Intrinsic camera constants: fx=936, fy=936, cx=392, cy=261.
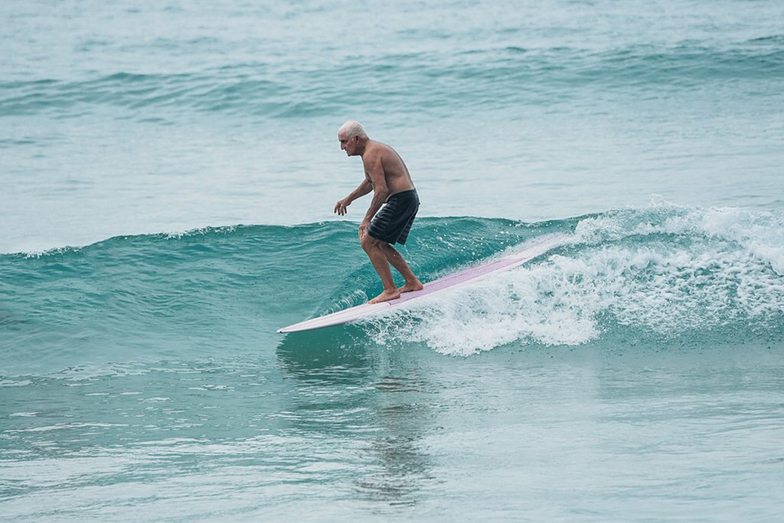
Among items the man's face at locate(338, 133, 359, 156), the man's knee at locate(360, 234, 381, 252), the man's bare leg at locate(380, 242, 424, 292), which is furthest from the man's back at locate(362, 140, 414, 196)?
the man's bare leg at locate(380, 242, 424, 292)

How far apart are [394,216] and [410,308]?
2.78 ft

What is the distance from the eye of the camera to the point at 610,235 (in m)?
8.80

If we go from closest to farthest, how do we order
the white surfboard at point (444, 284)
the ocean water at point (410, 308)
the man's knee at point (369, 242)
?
the ocean water at point (410, 308), the man's knee at point (369, 242), the white surfboard at point (444, 284)

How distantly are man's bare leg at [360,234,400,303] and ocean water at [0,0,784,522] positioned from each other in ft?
0.60

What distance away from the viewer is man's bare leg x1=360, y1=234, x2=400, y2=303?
732 centimetres

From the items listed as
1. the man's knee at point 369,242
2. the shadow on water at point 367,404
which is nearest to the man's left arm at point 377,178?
the man's knee at point 369,242

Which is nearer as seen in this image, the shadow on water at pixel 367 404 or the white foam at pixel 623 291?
the shadow on water at pixel 367 404

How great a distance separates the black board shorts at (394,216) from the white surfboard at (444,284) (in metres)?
0.62

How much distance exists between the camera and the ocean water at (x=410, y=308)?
457 centimetres

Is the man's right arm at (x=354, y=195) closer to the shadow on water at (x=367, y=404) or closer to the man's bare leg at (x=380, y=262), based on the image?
the man's bare leg at (x=380, y=262)

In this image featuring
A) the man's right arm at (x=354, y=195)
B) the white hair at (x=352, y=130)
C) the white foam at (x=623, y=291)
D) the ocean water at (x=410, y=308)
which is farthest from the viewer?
the white foam at (x=623, y=291)

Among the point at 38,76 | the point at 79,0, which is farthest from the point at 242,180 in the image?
the point at 79,0

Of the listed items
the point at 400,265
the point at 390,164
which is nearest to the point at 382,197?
the point at 390,164

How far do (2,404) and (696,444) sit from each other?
14.9ft
